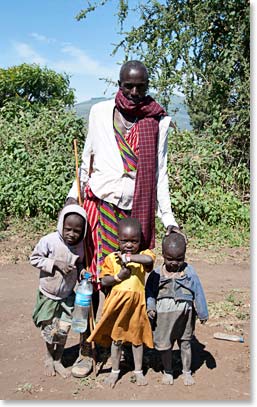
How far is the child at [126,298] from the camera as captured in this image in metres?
2.83

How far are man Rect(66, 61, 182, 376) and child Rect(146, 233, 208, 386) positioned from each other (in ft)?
0.65

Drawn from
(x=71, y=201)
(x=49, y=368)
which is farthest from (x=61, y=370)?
(x=71, y=201)

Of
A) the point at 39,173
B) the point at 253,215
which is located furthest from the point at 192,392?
the point at 39,173

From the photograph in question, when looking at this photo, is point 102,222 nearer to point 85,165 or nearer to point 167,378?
point 85,165

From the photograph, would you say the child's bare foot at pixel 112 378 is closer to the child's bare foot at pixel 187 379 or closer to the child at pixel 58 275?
the child at pixel 58 275

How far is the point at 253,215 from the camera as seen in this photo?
6.36 meters

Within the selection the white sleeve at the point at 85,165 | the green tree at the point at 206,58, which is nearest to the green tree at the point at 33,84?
the green tree at the point at 206,58

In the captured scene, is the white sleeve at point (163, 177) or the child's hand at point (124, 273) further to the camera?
the white sleeve at point (163, 177)

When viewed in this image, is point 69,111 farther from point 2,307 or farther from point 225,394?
point 225,394

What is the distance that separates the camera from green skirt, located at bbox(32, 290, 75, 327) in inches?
120

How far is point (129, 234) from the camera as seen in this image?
2809 millimetres

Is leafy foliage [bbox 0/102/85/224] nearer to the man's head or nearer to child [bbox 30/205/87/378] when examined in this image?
child [bbox 30/205/87/378]

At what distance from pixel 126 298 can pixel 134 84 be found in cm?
116

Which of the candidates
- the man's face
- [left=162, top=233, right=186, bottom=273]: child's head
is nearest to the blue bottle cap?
[left=162, top=233, right=186, bottom=273]: child's head
